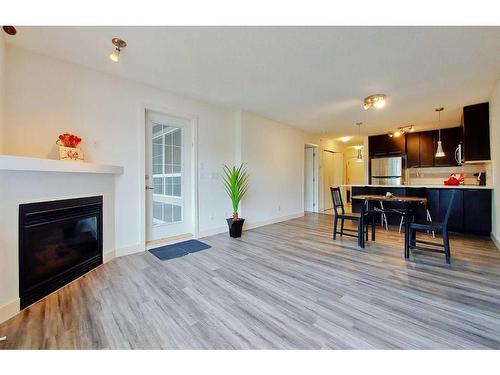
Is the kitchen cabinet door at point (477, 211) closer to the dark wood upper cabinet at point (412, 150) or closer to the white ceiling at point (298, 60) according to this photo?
the white ceiling at point (298, 60)

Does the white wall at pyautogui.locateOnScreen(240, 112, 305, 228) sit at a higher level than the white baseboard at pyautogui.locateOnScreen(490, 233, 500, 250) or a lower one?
higher

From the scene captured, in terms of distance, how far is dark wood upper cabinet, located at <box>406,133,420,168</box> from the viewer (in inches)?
228

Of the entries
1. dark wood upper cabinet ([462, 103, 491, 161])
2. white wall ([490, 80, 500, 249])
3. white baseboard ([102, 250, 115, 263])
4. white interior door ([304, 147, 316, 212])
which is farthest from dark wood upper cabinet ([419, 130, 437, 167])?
white baseboard ([102, 250, 115, 263])

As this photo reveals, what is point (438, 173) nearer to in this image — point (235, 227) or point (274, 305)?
point (235, 227)

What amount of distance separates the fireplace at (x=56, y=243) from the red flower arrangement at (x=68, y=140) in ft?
2.03

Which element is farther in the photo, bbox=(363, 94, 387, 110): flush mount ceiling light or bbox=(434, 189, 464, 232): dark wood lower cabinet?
bbox=(434, 189, 464, 232): dark wood lower cabinet

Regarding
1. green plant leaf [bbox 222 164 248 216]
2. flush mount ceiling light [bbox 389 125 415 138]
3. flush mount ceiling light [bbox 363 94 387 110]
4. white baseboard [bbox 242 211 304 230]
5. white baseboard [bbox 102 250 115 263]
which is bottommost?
white baseboard [bbox 102 250 115 263]

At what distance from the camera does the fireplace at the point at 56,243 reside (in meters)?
1.84

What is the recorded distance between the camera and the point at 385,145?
627cm

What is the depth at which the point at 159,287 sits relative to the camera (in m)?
2.14

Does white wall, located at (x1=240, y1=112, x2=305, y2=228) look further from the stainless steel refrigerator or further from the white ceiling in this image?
the stainless steel refrigerator

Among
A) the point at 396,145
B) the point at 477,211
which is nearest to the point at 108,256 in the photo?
the point at 477,211

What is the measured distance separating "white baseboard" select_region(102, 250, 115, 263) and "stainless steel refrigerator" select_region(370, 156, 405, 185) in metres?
6.84

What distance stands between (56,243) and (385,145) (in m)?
7.50
